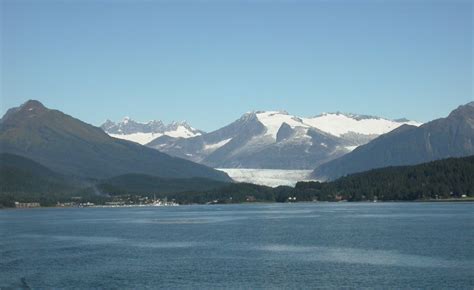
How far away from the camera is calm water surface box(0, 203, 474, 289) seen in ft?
221

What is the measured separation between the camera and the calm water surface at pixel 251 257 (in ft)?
221

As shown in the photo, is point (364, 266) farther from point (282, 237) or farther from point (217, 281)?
point (282, 237)

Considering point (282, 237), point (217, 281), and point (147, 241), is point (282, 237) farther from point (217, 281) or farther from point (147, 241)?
point (217, 281)

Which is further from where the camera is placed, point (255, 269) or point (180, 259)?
point (180, 259)

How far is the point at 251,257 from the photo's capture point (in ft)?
274

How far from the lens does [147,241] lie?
352 feet

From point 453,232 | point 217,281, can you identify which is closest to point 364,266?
point 217,281

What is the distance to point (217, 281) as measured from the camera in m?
67.8

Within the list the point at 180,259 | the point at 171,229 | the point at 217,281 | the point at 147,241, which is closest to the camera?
the point at 217,281

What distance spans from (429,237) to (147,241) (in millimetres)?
34928

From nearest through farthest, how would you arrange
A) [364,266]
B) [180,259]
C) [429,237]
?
[364,266] → [180,259] → [429,237]

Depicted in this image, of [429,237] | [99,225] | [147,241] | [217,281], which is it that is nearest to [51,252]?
[147,241]

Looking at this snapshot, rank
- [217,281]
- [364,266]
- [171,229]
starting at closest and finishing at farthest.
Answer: [217,281], [364,266], [171,229]

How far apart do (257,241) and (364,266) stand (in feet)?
98.7
